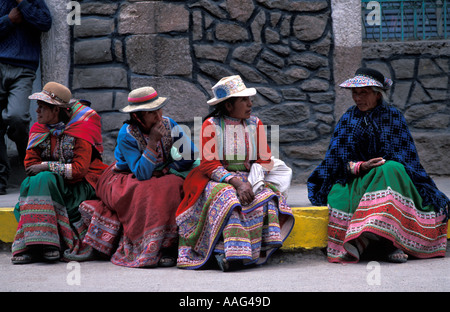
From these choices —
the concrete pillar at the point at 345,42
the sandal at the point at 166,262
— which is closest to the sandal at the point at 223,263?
the sandal at the point at 166,262

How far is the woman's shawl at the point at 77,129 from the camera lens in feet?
13.8

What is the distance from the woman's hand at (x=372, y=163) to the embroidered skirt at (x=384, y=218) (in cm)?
3

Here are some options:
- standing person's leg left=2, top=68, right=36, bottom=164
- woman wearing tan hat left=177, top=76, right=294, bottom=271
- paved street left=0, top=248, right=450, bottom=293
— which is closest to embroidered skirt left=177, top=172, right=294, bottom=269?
woman wearing tan hat left=177, top=76, right=294, bottom=271

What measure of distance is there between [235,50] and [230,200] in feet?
7.80

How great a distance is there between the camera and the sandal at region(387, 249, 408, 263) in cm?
383

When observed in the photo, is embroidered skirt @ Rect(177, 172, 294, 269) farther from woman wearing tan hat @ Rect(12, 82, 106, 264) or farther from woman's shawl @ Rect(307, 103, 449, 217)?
woman wearing tan hat @ Rect(12, 82, 106, 264)

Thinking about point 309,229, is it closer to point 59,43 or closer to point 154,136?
point 154,136

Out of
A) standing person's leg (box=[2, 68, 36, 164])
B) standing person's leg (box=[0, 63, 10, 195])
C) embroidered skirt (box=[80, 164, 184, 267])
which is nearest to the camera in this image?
embroidered skirt (box=[80, 164, 184, 267])

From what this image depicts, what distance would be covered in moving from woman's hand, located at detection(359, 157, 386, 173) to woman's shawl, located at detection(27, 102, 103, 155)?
1950mm

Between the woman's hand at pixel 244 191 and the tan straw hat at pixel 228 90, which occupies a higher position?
the tan straw hat at pixel 228 90

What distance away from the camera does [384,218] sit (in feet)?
12.3

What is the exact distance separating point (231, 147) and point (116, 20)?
2366 mm

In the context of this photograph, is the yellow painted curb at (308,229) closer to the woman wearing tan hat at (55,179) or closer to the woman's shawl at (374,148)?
the woman's shawl at (374,148)

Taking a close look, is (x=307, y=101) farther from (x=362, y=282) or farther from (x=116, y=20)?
Answer: (x=362, y=282)
